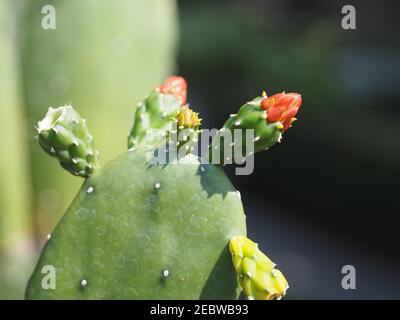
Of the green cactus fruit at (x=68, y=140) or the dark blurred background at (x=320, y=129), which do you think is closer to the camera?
the green cactus fruit at (x=68, y=140)

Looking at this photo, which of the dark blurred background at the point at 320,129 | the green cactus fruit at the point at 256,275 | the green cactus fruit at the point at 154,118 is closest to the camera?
the green cactus fruit at the point at 256,275

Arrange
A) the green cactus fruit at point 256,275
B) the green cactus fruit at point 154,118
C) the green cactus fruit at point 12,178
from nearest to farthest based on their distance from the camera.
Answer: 1. the green cactus fruit at point 256,275
2. the green cactus fruit at point 154,118
3. the green cactus fruit at point 12,178

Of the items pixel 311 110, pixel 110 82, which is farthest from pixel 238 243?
pixel 311 110

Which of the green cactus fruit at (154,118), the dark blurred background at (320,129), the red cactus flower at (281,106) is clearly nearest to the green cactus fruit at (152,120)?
the green cactus fruit at (154,118)

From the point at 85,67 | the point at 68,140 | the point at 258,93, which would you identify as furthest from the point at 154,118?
the point at 258,93

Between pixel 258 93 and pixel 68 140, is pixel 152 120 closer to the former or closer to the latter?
pixel 68 140

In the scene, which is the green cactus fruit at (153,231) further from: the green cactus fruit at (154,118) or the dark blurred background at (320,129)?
the dark blurred background at (320,129)
